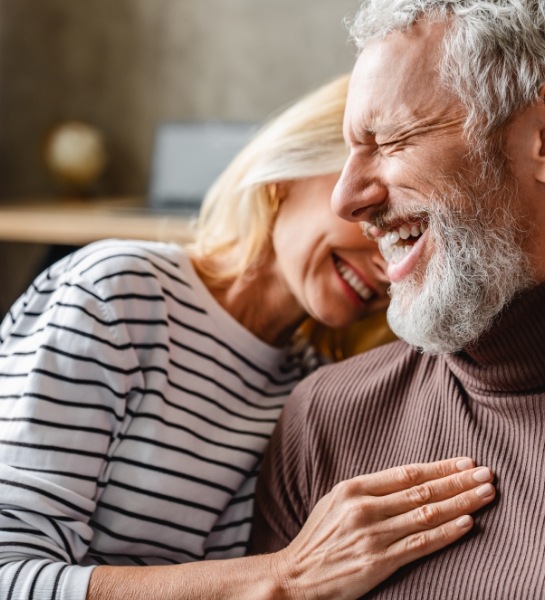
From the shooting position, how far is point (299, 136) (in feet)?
4.74

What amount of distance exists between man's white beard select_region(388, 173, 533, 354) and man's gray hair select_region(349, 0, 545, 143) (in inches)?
4.0

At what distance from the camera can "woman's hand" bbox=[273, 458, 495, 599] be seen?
1.10 meters

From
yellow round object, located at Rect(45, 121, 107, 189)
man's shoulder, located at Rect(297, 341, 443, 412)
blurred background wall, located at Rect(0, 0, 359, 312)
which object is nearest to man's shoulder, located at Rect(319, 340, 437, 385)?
man's shoulder, located at Rect(297, 341, 443, 412)

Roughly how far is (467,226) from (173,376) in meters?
0.52

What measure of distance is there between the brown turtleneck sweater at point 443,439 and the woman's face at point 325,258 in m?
0.11

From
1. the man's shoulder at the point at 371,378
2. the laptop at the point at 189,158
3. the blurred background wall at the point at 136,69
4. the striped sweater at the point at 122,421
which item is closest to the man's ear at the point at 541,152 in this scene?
the man's shoulder at the point at 371,378

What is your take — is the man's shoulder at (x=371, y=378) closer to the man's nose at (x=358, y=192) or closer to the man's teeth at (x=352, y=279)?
the man's teeth at (x=352, y=279)

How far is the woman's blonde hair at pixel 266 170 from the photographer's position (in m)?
1.43

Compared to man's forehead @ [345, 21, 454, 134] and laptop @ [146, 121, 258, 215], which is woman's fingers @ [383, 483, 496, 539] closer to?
man's forehead @ [345, 21, 454, 134]

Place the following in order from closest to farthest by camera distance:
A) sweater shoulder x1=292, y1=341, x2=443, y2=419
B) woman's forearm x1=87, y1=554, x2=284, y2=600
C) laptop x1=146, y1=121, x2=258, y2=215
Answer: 1. woman's forearm x1=87, y1=554, x2=284, y2=600
2. sweater shoulder x1=292, y1=341, x2=443, y2=419
3. laptop x1=146, y1=121, x2=258, y2=215

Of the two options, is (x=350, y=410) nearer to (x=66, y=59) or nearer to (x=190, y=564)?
(x=190, y=564)

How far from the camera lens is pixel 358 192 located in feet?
3.81

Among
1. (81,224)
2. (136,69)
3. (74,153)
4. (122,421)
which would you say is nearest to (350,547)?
(122,421)

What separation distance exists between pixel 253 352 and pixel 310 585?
0.45 meters
